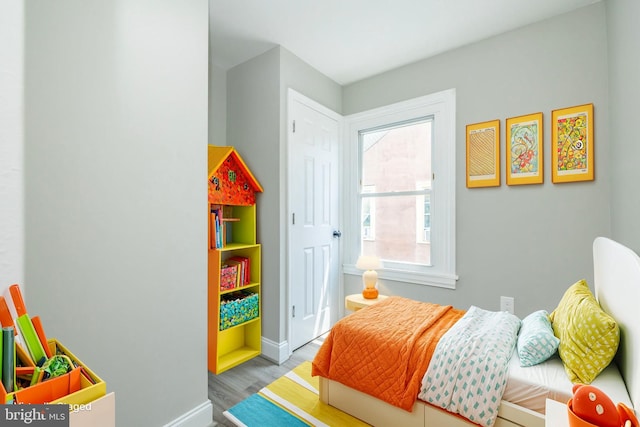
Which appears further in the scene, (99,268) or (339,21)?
(339,21)

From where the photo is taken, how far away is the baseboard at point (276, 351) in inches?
98.0

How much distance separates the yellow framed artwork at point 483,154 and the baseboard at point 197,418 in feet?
8.08

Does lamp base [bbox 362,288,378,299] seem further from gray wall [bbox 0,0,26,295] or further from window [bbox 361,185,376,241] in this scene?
gray wall [bbox 0,0,26,295]

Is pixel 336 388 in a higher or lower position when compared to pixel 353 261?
lower

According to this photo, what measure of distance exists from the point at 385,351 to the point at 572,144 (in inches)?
76.6

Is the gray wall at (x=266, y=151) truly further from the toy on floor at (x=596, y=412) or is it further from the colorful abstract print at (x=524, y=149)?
the toy on floor at (x=596, y=412)

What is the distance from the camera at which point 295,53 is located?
269 cm

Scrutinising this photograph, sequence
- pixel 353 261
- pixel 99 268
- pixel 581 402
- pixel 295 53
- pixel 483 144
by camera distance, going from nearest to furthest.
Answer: pixel 581 402 < pixel 99 268 < pixel 483 144 < pixel 295 53 < pixel 353 261

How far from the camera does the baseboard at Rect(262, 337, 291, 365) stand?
8.17ft

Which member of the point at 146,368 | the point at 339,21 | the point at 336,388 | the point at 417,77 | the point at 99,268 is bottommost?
the point at 336,388

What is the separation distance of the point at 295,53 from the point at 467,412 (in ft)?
9.20

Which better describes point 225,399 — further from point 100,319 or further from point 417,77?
point 417,77

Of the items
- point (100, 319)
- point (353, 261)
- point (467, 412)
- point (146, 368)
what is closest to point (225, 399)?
point (146, 368)

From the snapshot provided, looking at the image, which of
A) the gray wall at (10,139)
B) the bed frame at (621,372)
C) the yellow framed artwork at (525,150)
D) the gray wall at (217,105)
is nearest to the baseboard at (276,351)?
the bed frame at (621,372)
